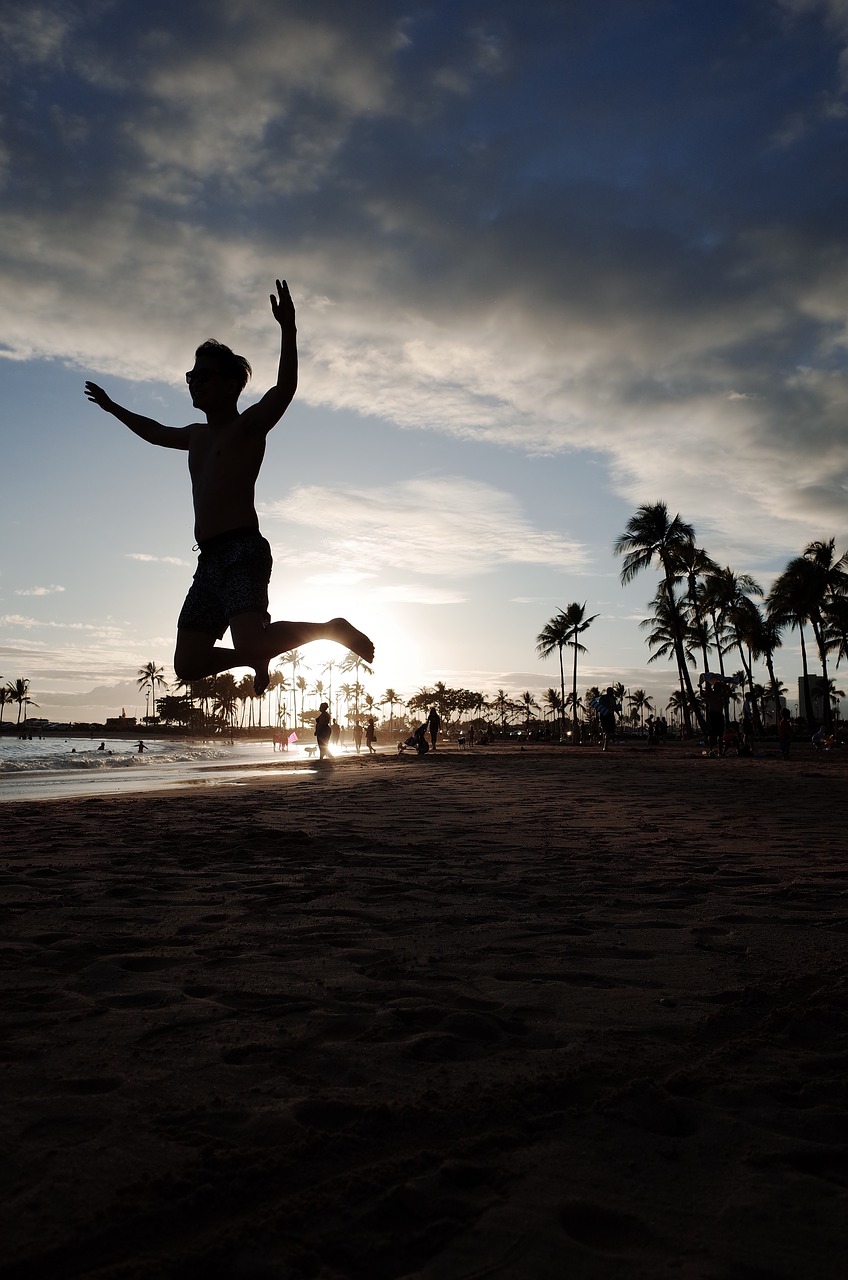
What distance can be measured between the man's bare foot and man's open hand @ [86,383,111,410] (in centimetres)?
201

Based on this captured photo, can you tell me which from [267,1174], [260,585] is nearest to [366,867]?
[260,585]

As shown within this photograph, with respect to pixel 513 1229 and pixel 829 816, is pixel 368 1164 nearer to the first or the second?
pixel 513 1229

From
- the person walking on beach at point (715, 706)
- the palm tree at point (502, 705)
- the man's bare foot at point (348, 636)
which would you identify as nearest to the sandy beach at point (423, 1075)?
the man's bare foot at point (348, 636)

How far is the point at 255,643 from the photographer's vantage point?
395 centimetres

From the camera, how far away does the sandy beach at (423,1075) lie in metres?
1.10

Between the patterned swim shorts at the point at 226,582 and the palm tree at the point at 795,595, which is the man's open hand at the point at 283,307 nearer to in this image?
the patterned swim shorts at the point at 226,582

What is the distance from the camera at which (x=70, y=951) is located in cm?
239

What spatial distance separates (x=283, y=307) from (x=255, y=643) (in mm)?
1675

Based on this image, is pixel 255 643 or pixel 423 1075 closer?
pixel 423 1075

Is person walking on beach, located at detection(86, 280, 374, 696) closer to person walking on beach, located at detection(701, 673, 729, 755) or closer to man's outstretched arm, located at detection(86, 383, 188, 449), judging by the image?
man's outstretched arm, located at detection(86, 383, 188, 449)

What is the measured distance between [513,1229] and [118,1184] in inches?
23.5

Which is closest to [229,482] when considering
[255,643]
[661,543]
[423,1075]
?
[255,643]

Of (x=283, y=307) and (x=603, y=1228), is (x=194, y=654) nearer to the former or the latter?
(x=283, y=307)

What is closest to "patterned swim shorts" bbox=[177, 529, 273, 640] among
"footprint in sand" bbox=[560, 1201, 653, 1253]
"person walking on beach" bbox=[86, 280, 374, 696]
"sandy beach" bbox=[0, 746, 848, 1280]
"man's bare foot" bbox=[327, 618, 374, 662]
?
"person walking on beach" bbox=[86, 280, 374, 696]
